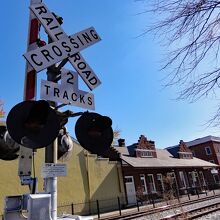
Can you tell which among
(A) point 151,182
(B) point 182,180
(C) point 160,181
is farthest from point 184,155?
(A) point 151,182

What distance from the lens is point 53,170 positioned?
2.63 metres

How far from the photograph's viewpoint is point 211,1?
14.9 feet

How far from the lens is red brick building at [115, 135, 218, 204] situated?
28.4 m

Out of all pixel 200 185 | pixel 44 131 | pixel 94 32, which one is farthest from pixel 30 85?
pixel 200 185

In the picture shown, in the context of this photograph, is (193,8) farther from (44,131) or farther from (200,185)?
(200,185)

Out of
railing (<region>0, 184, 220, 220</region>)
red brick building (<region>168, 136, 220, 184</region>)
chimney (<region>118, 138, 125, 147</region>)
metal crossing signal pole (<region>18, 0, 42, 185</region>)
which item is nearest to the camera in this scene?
metal crossing signal pole (<region>18, 0, 42, 185</region>)

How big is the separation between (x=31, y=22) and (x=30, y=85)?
872 mm

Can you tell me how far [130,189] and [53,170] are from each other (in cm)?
2663

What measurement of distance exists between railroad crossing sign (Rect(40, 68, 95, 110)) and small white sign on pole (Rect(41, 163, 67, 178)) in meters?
0.67

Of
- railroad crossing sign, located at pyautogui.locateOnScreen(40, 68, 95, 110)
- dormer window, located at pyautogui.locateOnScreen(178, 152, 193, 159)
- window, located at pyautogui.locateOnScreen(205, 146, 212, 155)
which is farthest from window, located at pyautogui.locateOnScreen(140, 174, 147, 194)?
window, located at pyautogui.locateOnScreen(205, 146, 212, 155)

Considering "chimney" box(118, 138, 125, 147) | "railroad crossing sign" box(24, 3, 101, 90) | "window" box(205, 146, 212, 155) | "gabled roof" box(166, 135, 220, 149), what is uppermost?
"gabled roof" box(166, 135, 220, 149)

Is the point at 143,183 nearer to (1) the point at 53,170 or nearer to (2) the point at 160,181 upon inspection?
(2) the point at 160,181

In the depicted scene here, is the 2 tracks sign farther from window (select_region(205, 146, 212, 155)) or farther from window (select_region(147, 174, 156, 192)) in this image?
window (select_region(205, 146, 212, 155))

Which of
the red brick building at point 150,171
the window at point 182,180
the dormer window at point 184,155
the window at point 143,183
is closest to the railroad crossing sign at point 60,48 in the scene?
the red brick building at point 150,171
